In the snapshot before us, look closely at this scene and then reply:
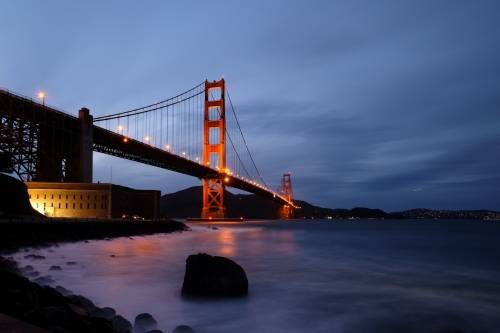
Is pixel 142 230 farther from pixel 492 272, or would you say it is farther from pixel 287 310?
pixel 287 310

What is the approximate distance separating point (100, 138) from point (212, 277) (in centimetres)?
4069

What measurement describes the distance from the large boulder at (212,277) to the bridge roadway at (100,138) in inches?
1341

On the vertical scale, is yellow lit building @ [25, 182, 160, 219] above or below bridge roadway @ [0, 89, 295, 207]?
below

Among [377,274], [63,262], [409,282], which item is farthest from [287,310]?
[63,262]

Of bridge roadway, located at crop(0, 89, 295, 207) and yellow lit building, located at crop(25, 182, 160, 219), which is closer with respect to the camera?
yellow lit building, located at crop(25, 182, 160, 219)

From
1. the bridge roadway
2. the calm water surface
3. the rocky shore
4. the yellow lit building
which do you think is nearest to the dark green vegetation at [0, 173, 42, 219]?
the rocky shore

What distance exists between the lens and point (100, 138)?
4616cm

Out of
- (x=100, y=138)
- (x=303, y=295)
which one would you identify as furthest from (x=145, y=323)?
(x=100, y=138)

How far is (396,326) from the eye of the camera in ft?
25.9

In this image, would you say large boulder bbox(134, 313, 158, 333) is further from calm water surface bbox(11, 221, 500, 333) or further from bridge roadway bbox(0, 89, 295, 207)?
bridge roadway bbox(0, 89, 295, 207)

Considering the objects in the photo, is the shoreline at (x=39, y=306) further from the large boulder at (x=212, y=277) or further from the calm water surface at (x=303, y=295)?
the large boulder at (x=212, y=277)

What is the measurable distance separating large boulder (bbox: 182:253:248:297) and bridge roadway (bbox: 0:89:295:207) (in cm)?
3405

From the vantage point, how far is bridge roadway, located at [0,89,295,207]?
124 feet

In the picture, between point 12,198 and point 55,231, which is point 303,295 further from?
point 12,198
